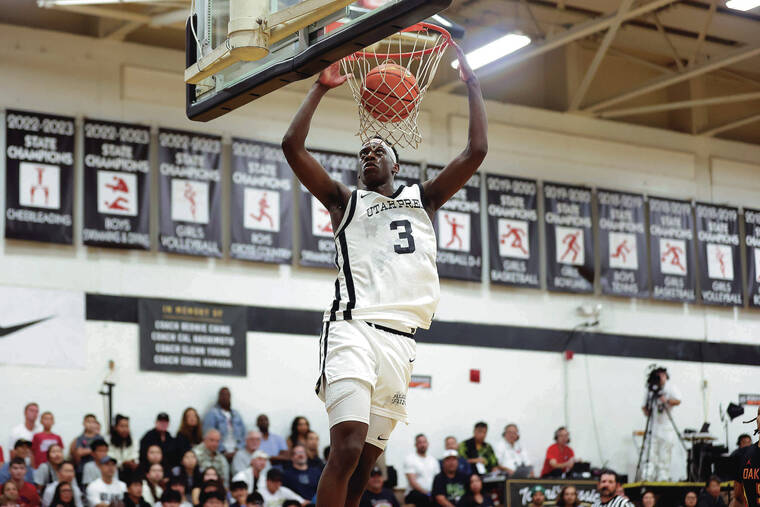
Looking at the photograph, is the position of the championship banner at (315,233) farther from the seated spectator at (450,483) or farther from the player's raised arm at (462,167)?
the player's raised arm at (462,167)

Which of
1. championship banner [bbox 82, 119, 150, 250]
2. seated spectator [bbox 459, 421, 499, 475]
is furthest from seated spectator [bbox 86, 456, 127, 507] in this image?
seated spectator [bbox 459, 421, 499, 475]

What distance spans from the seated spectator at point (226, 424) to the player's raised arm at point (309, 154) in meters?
11.4

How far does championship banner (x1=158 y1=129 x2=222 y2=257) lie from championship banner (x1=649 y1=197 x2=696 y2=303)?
879 centimetres

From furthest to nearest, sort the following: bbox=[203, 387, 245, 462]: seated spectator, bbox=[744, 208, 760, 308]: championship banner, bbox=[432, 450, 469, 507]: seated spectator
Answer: bbox=[744, 208, 760, 308]: championship banner
bbox=[203, 387, 245, 462]: seated spectator
bbox=[432, 450, 469, 507]: seated spectator

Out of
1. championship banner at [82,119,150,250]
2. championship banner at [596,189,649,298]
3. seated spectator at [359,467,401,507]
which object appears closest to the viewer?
seated spectator at [359,467,401,507]

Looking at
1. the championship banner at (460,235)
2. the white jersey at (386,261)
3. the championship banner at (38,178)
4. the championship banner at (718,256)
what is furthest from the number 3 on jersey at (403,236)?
the championship banner at (718,256)

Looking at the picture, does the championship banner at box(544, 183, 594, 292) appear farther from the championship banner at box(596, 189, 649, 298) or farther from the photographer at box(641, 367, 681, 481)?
the photographer at box(641, 367, 681, 481)

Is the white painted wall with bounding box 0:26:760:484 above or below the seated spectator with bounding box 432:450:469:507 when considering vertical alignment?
above

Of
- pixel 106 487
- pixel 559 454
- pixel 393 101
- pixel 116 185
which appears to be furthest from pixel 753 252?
pixel 393 101

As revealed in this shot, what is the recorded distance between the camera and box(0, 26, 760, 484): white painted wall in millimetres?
17297

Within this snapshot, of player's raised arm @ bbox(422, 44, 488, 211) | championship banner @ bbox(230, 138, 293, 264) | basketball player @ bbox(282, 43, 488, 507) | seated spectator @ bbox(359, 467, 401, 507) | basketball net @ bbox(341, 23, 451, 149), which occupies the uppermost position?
championship banner @ bbox(230, 138, 293, 264)

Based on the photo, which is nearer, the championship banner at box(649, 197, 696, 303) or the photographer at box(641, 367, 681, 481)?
the photographer at box(641, 367, 681, 481)

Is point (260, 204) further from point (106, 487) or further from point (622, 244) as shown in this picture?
point (622, 244)

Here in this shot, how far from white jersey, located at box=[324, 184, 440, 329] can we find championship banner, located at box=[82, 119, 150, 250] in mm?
11984
